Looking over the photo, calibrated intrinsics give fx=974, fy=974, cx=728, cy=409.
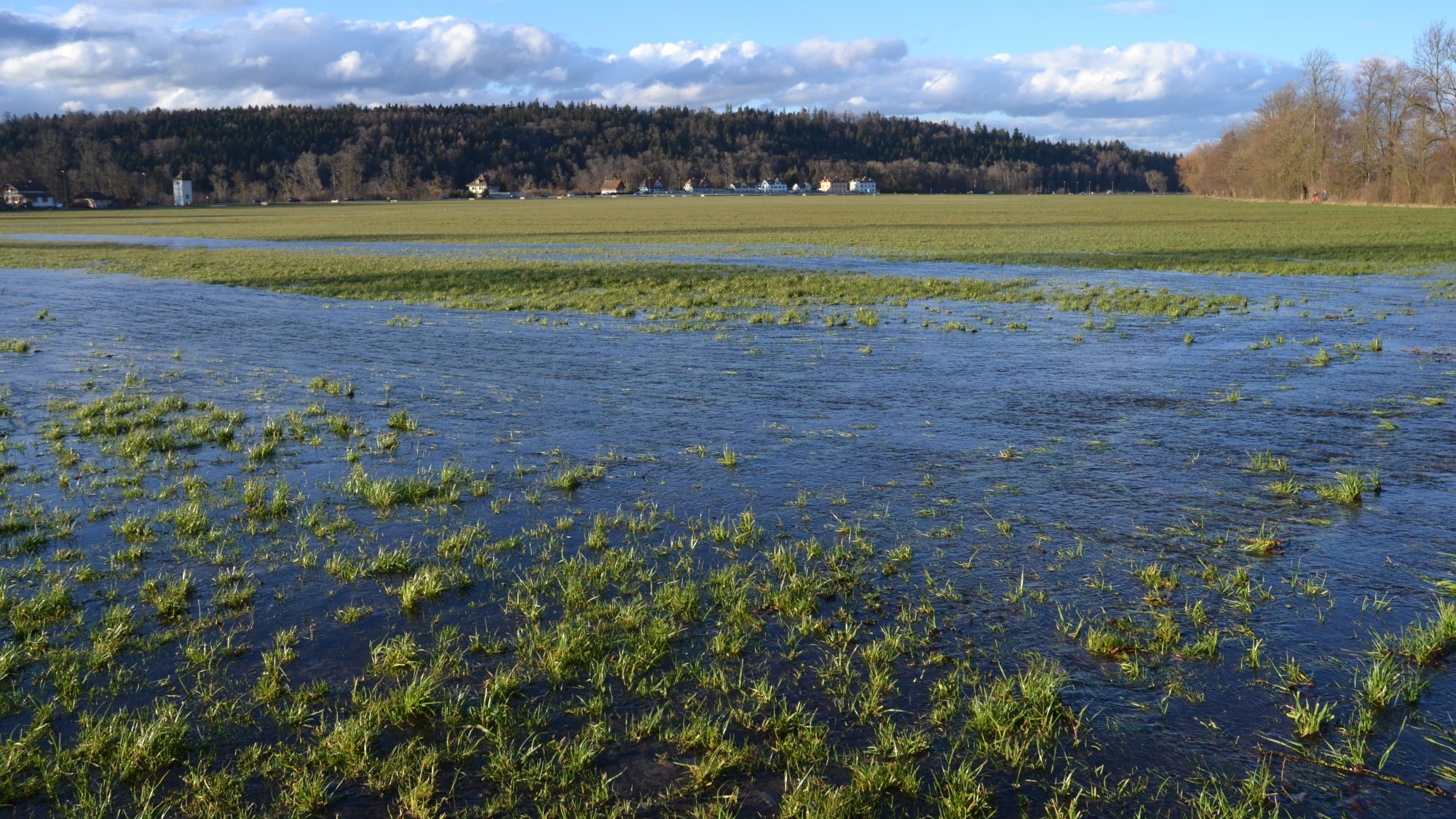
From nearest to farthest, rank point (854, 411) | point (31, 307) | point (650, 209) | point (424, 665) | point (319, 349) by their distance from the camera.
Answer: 1. point (424, 665)
2. point (854, 411)
3. point (319, 349)
4. point (31, 307)
5. point (650, 209)

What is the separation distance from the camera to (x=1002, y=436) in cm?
1243

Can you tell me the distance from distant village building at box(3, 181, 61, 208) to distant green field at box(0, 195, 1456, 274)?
79087mm

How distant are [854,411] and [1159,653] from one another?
7.57 m

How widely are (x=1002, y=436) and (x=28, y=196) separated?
207639 mm

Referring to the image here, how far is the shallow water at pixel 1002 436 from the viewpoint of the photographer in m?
6.55

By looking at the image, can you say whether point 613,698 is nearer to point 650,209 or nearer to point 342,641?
point 342,641

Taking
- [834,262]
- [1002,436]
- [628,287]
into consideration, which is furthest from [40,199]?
[1002,436]

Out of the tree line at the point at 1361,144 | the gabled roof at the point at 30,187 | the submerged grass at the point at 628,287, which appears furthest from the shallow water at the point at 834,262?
the gabled roof at the point at 30,187

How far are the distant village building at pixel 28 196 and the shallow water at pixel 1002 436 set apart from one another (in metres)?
178

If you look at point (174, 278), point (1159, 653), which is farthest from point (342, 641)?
point (174, 278)

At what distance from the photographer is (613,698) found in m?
5.96

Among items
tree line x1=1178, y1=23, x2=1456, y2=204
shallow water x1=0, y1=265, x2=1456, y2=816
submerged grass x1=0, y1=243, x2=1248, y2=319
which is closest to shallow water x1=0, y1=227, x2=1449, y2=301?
submerged grass x1=0, y1=243, x2=1248, y2=319

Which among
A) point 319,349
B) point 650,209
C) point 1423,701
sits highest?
point 650,209

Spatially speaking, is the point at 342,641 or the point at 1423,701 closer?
the point at 1423,701
